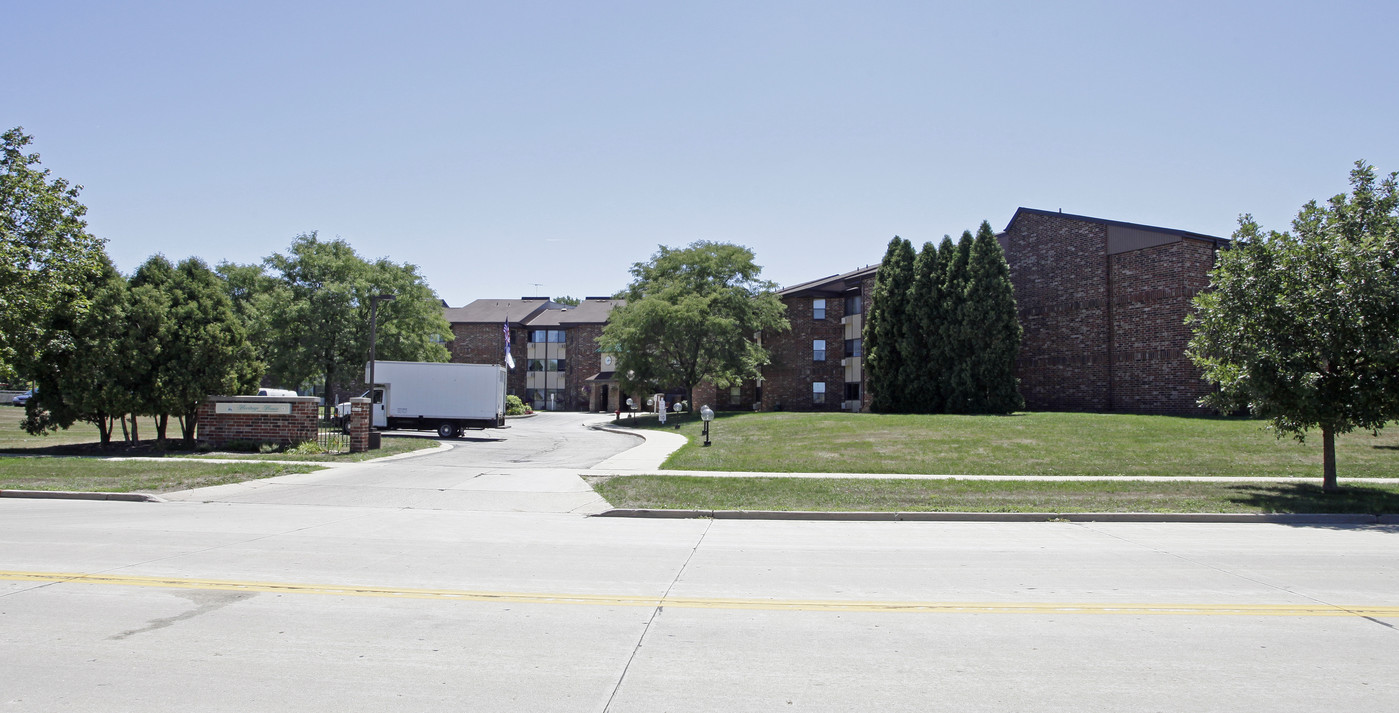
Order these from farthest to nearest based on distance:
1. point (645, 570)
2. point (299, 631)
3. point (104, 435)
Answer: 1. point (104, 435)
2. point (645, 570)
3. point (299, 631)

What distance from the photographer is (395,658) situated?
5117 mm

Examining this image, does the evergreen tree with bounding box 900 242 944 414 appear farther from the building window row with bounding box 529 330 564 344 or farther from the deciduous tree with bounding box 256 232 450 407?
the building window row with bounding box 529 330 564 344

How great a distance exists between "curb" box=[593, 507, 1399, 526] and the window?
35232mm

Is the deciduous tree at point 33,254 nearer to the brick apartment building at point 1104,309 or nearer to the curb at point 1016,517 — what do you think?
the curb at point 1016,517

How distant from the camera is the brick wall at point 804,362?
163 ft

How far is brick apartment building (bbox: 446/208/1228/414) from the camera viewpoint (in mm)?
31578

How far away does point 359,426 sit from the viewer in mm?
23953

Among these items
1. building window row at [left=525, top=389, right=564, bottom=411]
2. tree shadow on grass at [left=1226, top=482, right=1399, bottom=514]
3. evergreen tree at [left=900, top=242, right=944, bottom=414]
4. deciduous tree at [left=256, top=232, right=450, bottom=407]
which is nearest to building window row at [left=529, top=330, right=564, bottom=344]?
building window row at [left=525, top=389, right=564, bottom=411]

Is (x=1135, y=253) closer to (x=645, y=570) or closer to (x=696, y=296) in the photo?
(x=696, y=296)

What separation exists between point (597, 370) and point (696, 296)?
24.9 meters

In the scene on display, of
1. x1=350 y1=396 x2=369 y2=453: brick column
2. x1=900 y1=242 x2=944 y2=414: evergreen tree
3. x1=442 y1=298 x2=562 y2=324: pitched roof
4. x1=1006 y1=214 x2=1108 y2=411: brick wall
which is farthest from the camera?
x1=442 y1=298 x2=562 y2=324: pitched roof

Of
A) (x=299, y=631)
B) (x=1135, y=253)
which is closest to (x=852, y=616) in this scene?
(x=299, y=631)

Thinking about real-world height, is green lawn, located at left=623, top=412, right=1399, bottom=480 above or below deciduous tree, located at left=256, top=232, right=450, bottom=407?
below

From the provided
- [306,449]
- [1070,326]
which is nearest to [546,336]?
[1070,326]
